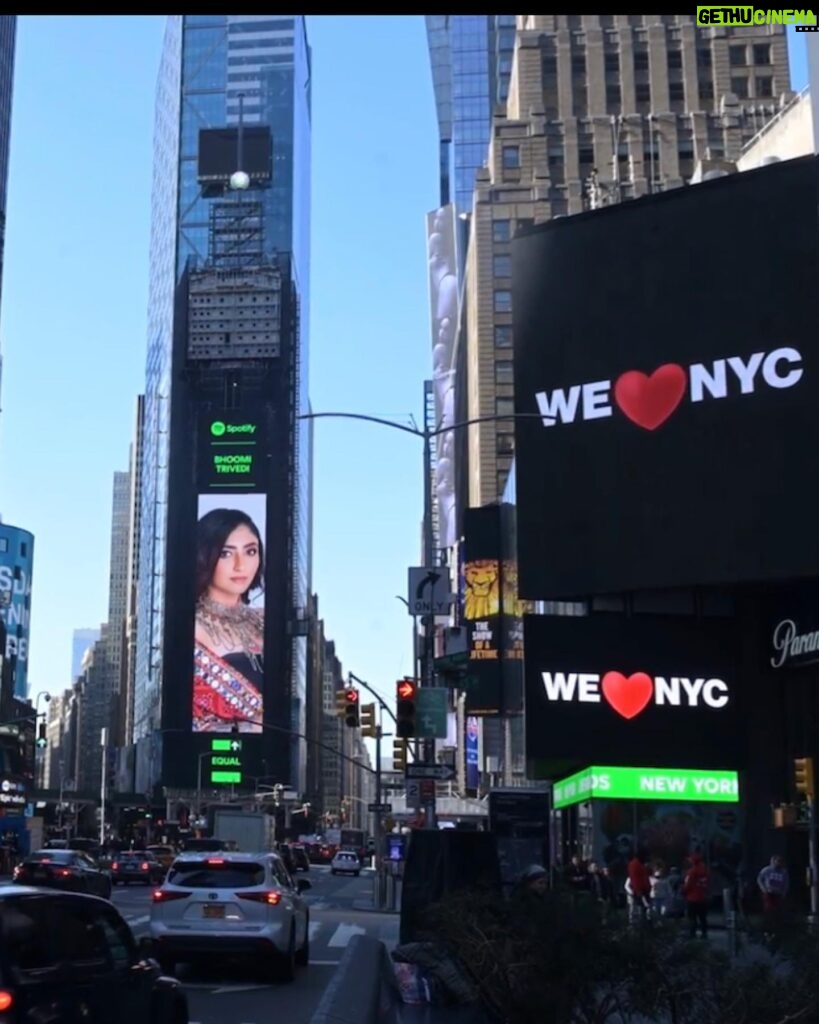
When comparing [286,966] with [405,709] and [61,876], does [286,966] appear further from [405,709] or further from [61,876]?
[61,876]

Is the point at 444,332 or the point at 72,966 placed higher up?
the point at 444,332

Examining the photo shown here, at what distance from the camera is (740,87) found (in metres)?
104

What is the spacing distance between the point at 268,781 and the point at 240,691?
9573mm

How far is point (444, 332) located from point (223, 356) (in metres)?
24.1

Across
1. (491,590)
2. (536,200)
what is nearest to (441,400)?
(536,200)

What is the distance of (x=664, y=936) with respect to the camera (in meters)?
9.67

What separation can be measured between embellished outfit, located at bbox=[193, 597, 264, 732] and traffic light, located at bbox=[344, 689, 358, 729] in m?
120

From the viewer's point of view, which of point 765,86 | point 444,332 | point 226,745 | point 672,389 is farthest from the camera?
point 226,745

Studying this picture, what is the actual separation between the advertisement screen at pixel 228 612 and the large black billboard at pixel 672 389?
4439 inches

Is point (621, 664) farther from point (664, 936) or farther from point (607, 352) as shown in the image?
point (664, 936)

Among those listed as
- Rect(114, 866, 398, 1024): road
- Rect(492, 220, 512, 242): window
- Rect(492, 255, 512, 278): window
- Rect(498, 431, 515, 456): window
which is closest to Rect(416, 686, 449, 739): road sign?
Rect(114, 866, 398, 1024): road

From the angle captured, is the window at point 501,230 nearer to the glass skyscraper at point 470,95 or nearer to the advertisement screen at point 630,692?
the glass skyscraper at point 470,95

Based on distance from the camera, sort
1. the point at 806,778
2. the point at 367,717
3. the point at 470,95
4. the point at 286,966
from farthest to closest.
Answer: the point at 470,95 < the point at 367,717 < the point at 806,778 < the point at 286,966

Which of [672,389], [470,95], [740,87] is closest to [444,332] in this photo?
[470,95]
